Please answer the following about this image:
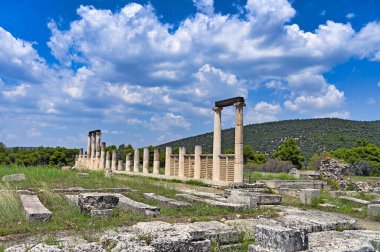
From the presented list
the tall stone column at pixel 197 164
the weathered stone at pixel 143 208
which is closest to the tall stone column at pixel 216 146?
the tall stone column at pixel 197 164

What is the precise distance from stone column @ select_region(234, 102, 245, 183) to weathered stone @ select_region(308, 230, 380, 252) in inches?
554

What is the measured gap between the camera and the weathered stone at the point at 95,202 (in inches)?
382

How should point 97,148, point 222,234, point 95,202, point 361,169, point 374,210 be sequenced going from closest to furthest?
1. point 222,234
2. point 95,202
3. point 374,210
4. point 361,169
5. point 97,148

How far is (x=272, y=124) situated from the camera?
89.2 m

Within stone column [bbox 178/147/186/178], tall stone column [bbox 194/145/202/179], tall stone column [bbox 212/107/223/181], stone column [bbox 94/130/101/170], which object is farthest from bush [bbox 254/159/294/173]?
stone column [bbox 94/130/101/170]

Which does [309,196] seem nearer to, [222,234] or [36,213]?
[222,234]

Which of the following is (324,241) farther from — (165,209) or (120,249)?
(165,209)

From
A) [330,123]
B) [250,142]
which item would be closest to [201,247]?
[250,142]

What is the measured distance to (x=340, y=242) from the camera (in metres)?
6.16

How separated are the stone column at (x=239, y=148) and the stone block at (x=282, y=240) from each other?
50.6 ft

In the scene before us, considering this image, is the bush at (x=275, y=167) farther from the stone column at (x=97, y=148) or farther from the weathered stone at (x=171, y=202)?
the weathered stone at (x=171, y=202)

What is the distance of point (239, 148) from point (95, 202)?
43.0 feet

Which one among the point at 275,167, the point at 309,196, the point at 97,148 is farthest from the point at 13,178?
the point at 97,148

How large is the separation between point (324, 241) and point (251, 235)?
5.22 feet
